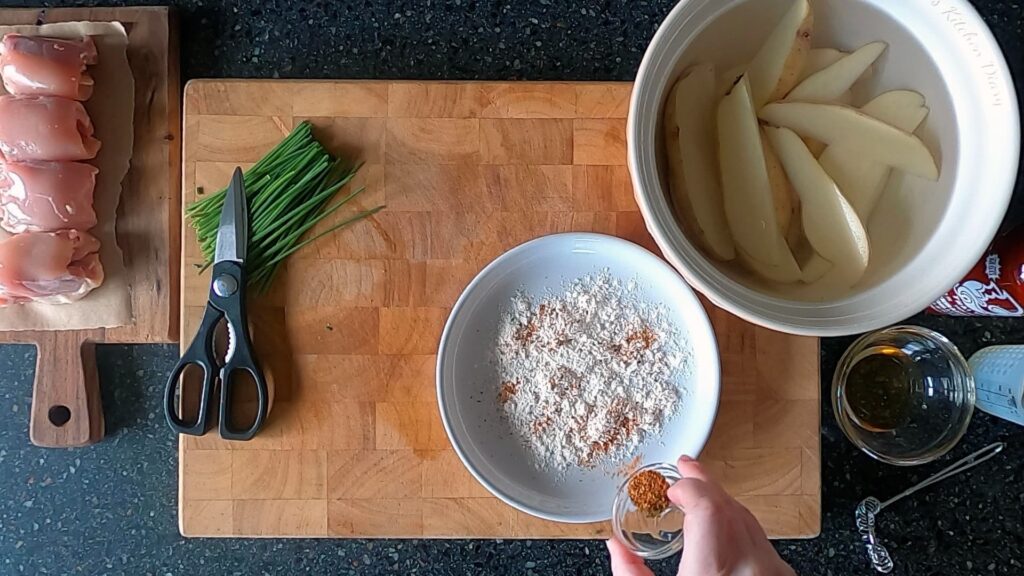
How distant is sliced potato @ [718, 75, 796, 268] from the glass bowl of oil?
1.09 feet

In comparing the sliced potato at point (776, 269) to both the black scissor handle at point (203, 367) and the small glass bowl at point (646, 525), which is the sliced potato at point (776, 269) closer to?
the small glass bowl at point (646, 525)

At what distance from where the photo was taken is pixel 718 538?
0.77 m

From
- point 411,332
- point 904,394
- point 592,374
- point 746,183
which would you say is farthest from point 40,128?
point 904,394

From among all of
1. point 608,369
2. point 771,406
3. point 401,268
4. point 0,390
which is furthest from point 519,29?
point 0,390

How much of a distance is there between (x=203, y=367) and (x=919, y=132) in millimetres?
875

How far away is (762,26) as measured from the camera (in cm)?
86

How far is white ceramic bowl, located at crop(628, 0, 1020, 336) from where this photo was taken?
797 mm

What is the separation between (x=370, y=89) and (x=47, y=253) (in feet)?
1.48

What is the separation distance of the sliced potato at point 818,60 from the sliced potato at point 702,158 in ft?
0.34

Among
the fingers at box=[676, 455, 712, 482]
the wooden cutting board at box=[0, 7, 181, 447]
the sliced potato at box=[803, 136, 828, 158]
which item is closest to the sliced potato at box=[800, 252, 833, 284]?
the sliced potato at box=[803, 136, 828, 158]

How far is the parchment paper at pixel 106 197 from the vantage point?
3.51ft

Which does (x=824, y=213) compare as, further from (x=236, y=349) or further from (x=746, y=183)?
(x=236, y=349)

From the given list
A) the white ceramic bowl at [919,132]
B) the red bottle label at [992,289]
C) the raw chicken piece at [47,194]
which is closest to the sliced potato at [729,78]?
the white ceramic bowl at [919,132]

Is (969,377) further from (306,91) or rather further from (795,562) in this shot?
(306,91)
